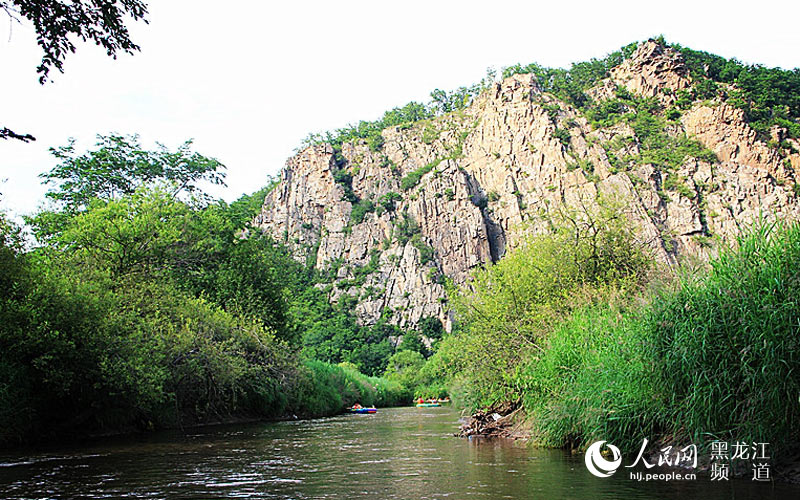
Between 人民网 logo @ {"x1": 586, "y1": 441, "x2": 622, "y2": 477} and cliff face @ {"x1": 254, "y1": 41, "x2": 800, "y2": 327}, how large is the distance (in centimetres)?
9829

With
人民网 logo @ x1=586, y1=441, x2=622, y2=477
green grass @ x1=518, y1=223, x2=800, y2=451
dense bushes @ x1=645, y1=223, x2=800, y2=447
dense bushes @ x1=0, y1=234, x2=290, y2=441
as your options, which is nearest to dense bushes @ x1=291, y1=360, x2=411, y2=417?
dense bushes @ x1=0, y1=234, x2=290, y2=441

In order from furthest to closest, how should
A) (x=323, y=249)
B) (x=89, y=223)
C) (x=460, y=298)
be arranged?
(x=323, y=249), (x=89, y=223), (x=460, y=298)

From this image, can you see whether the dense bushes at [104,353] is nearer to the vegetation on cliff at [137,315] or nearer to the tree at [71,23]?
the vegetation on cliff at [137,315]

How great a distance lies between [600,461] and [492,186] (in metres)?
127

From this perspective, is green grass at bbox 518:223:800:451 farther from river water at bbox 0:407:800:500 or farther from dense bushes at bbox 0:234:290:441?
dense bushes at bbox 0:234:290:441

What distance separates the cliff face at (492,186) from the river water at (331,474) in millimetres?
95061

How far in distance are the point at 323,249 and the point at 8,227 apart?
400 feet

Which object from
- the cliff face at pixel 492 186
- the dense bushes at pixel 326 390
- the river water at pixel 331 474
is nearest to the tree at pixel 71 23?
the river water at pixel 331 474

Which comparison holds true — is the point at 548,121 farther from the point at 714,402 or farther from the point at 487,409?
the point at 714,402

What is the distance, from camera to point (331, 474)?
11.4 meters

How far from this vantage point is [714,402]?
889 cm

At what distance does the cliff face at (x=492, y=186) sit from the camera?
4584 inches

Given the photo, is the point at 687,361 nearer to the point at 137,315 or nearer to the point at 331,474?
the point at 331,474

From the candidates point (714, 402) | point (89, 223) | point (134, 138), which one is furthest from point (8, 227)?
point (134, 138)
